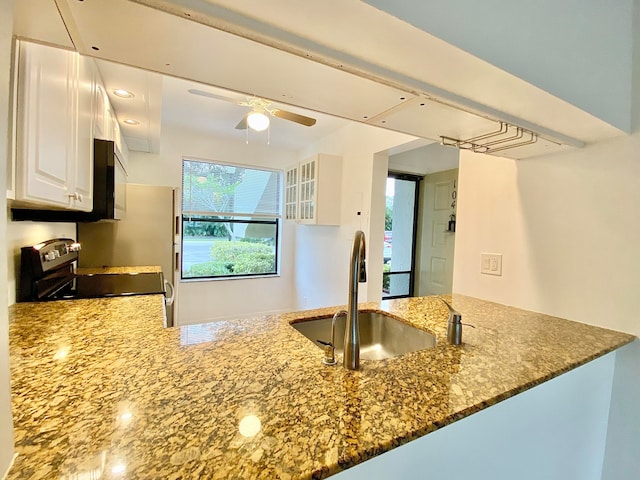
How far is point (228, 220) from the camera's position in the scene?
4375mm

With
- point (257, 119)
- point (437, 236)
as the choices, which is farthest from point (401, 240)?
point (257, 119)

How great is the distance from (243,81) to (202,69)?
0.12 metres

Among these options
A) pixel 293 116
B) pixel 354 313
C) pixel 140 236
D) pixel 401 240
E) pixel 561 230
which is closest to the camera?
pixel 354 313

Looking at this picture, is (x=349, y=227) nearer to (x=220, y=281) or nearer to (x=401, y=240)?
(x=401, y=240)

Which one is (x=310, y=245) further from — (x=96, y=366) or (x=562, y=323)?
(x=96, y=366)

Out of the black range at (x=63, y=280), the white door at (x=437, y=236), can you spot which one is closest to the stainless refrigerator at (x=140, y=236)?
the black range at (x=63, y=280)

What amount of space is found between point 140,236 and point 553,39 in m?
3.18

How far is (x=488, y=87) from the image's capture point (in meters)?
0.87

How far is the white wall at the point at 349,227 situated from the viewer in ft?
9.77

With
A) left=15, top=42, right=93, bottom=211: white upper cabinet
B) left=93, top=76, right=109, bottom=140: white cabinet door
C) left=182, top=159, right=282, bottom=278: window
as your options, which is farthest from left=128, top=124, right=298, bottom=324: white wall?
left=15, top=42, right=93, bottom=211: white upper cabinet

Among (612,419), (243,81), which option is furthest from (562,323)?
(243,81)

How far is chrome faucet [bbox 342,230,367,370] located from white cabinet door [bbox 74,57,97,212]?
1.36 meters

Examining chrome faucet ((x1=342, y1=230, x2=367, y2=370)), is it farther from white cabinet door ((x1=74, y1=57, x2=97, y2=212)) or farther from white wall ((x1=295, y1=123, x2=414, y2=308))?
white wall ((x1=295, y1=123, x2=414, y2=308))

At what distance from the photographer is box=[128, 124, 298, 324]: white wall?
3.81 m
